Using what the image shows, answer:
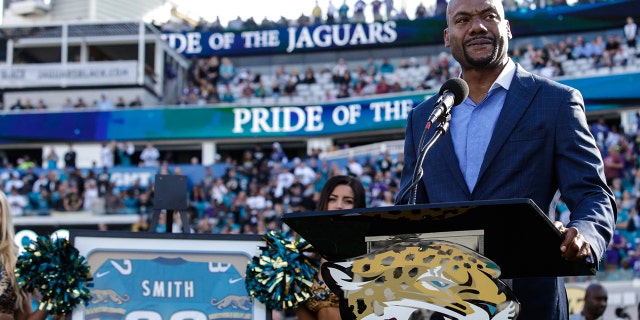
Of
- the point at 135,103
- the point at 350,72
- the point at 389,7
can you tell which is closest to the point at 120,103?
the point at 135,103

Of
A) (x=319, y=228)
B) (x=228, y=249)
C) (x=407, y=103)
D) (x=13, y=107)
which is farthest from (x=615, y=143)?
(x=13, y=107)

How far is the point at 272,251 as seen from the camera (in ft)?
12.2

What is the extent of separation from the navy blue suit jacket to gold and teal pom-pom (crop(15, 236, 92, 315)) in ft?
5.66

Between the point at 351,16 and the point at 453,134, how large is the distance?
97.9ft

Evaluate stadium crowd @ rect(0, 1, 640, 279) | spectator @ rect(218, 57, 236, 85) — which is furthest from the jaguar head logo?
spectator @ rect(218, 57, 236, 85)

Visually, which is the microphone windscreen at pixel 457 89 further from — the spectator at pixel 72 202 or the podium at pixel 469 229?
the spectator at pixel 72 202

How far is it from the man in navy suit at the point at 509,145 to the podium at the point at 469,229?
217 millimetres

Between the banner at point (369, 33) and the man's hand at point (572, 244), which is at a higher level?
the banner at point (369, 33)

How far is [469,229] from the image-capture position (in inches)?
83.9

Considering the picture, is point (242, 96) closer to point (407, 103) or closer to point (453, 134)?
point (407, 103)

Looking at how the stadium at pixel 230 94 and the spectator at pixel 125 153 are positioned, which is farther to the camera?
the spectator at pixel 125 153

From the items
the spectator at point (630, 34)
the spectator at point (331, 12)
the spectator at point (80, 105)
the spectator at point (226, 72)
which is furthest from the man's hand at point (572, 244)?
the spectator at point (331, 12)

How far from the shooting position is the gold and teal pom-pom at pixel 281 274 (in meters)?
3.65

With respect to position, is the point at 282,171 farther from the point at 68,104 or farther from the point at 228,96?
the point at 68,104
